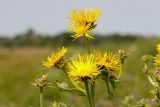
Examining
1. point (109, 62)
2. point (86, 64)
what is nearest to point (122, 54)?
point (109, 62)

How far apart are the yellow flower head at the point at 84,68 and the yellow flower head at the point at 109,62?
43mm

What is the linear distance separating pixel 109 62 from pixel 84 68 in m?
0.12

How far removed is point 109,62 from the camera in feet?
5.88

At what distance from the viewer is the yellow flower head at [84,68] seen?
1715 millimetres

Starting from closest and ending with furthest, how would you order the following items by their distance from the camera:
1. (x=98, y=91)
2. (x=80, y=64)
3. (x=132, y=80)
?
1. (x=80, y=64)
2. (x=98, y=91)
3. (x=132, y=80)

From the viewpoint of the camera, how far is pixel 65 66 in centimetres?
189

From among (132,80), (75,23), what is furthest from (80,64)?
(132,80)

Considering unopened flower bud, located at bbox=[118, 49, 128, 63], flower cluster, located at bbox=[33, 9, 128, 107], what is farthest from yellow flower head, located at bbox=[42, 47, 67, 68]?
unopened flower bud, located at bbox=[118, 49, 128, 63]

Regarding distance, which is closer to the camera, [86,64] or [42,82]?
A: [86,64]

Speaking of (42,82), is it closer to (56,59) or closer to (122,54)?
(56,59)

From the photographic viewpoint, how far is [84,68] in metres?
1.70

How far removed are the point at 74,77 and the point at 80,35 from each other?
0.14 metres

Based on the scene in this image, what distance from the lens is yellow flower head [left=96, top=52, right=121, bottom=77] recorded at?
5.82ft

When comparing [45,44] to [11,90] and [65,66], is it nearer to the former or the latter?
[11,90]
